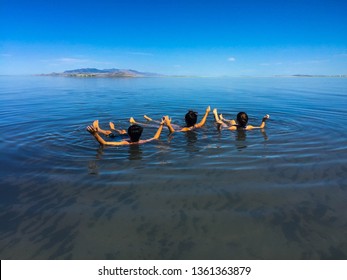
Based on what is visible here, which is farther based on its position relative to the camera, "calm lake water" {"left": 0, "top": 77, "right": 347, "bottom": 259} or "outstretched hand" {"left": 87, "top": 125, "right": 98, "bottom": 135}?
"outstretched hand" {"left": 87, "top": 125, "right": 98, "bottom": 135}

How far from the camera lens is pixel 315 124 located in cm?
1377

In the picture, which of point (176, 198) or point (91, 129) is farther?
point (91, 129)

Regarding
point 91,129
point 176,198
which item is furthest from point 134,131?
point 176,198

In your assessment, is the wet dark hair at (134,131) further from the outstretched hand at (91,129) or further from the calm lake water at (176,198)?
the outstretched hand at (91,129)

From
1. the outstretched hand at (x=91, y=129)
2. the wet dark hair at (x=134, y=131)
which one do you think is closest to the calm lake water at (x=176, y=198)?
the wet dark hair at (x=134, y=131)

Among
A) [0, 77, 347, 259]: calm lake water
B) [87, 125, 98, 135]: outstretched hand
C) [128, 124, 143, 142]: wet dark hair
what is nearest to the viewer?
[0, 77, 347, 259]: calm lake water

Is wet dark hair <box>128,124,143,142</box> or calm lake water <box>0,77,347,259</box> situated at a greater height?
wet dark hair <box>128,124,143,142</box>

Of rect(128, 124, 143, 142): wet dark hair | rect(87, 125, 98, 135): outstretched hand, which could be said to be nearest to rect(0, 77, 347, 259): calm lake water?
rect(128, 124, 143, 142): wet dark hair

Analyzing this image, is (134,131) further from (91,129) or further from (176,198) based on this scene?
(176,198)

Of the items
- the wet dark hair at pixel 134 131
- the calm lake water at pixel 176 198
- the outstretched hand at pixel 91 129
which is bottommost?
the calm lake water at pixel 176 198

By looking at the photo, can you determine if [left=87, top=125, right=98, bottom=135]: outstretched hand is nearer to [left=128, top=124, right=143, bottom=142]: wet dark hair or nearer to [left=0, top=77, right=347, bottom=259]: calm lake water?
[left=0, top=77, right=347, bottom=259]: calm lake water

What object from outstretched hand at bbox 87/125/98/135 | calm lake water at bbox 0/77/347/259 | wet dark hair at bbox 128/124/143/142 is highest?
outstretched hand at bbox 87/125/98/135
